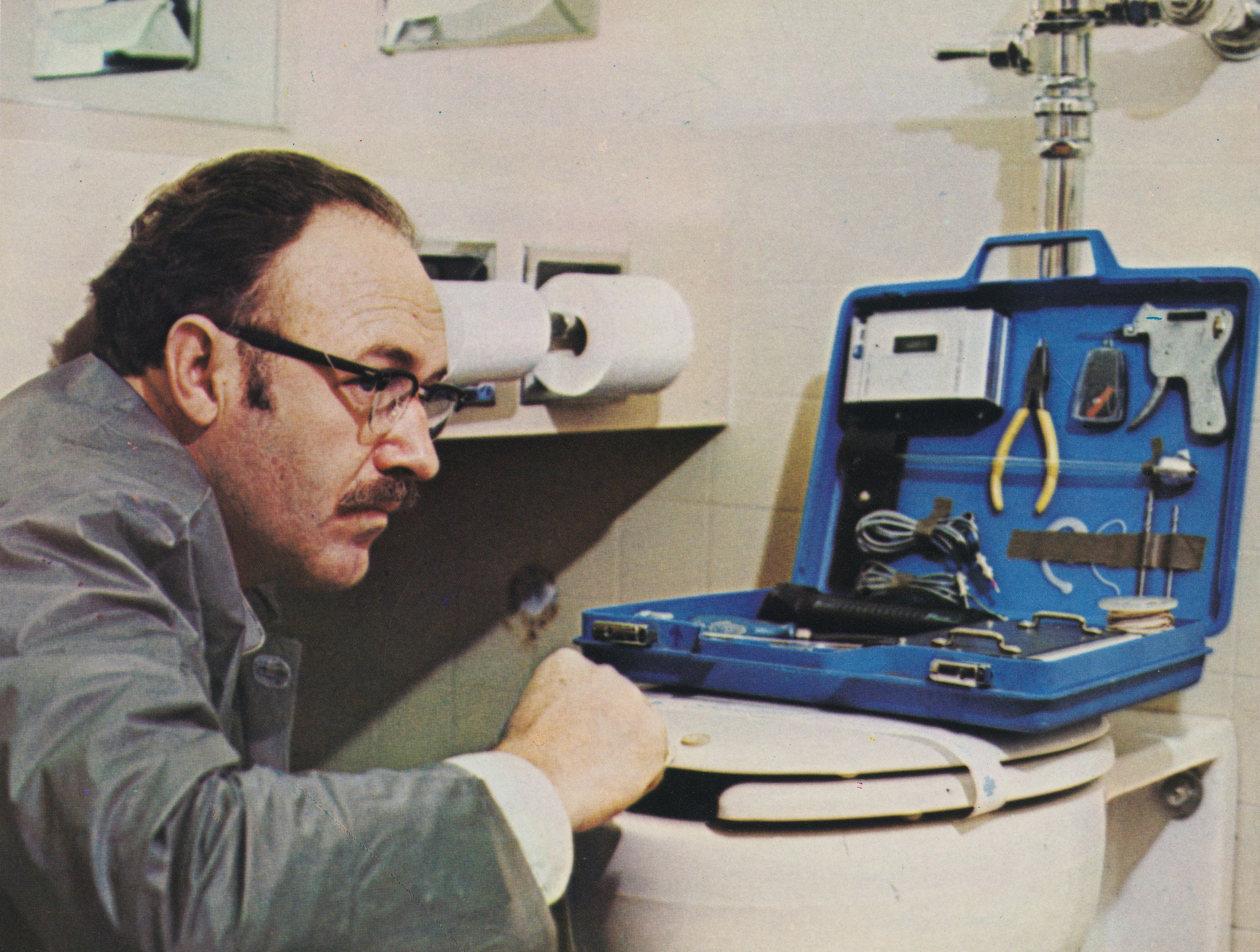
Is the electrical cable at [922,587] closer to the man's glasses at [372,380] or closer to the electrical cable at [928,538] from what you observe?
the electrical cable at [928,538]

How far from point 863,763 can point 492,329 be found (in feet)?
1.49

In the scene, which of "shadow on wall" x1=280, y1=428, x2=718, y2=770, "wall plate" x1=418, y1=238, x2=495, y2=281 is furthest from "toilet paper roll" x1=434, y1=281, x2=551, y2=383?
"shadow on wall" x1=280, y1=428, x2=718, y2=770

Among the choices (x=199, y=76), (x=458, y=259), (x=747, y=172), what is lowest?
(x=458, y=259)

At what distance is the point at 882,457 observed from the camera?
1295mm

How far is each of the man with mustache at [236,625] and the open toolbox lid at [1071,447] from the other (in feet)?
1.73

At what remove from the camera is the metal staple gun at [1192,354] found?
1.14 meters

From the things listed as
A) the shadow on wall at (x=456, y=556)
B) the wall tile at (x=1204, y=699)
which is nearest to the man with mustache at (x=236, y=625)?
the shadow on wall at (x=456, y=556)

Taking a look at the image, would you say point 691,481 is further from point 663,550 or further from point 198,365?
point 198,365

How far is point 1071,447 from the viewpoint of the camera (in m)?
1.21

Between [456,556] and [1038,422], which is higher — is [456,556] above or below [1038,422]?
below

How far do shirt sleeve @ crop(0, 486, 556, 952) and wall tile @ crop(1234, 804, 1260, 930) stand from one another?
0.96 metres

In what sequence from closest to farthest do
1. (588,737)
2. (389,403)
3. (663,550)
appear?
(588,737), (389,403), (663,550)

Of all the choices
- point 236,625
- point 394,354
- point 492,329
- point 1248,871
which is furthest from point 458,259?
point 1248,871

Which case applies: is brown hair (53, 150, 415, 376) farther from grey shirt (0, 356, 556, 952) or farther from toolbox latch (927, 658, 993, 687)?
toolbox latch (927, 658, 993, 687)
